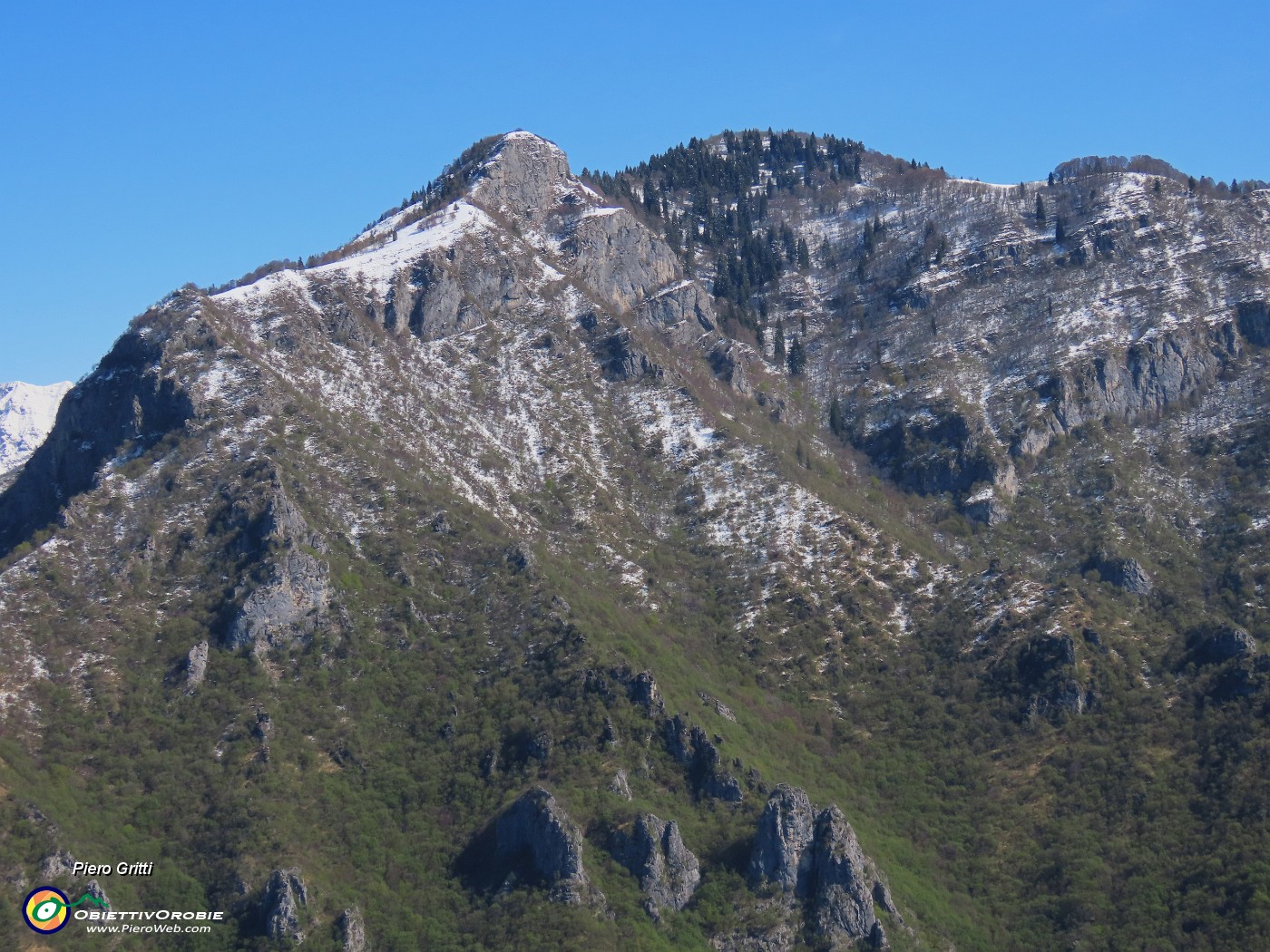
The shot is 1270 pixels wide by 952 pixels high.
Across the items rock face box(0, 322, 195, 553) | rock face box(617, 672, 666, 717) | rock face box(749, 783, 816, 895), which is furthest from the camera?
rock face box(0, 322, 195, 553)

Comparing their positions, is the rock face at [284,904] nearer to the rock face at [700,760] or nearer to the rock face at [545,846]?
the rock face at [545,846]

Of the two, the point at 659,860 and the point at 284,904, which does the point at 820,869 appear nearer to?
the point at 659,860

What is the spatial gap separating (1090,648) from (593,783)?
6231 cm

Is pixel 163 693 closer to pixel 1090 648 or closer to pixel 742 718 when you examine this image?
pixel 742 718

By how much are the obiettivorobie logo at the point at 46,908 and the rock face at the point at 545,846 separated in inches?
1515

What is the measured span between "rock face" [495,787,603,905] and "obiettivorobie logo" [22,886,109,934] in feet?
126

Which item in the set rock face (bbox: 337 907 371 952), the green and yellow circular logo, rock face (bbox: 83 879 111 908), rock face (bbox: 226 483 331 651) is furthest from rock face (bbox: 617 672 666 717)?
the green and yellow circular logo

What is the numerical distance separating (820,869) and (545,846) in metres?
26.1

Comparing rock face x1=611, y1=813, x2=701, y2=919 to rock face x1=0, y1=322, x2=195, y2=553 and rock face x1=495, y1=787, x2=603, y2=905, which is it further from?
rock face x1=0, y1=322, x2=195, y2=553

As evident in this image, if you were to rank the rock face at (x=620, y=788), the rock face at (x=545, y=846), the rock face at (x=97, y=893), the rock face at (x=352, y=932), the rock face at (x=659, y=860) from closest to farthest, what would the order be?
1. the rock face at (x=97, y=893)
2. the rock face at (x=352, y=932)
3. the rock face at (x=545, y=846)
4. the rock face at (x=659, y=860)
5. the rock face at (x=620, y=788)

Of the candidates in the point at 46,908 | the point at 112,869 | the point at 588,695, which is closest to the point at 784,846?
the point at 588,695

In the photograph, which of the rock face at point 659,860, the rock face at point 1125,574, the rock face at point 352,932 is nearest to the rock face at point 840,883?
the rock face at point 659,860

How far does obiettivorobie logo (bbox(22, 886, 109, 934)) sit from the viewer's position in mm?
115000

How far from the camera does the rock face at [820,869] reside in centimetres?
12731
